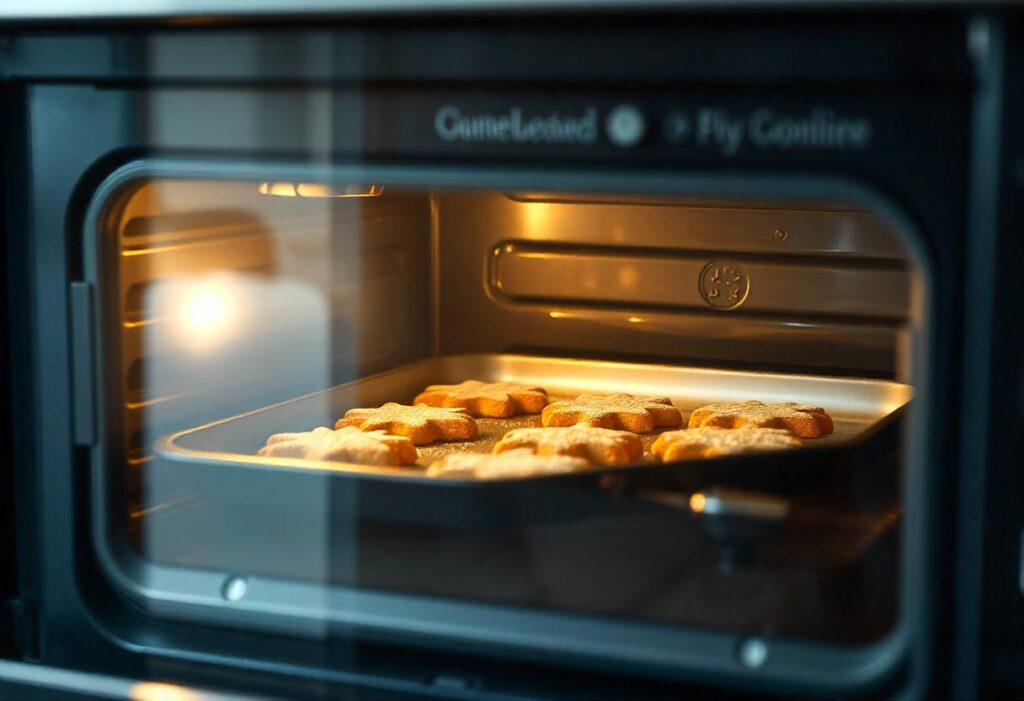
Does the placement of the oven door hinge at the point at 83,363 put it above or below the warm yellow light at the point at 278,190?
below

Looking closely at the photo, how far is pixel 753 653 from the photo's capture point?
1.08 metres

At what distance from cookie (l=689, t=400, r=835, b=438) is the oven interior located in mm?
29

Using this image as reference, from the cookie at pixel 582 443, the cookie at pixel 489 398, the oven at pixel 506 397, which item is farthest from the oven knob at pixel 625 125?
the cookie at pixel 489 398

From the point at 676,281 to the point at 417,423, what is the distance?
1.04ft

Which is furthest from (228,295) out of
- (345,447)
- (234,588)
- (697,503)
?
(697,503)

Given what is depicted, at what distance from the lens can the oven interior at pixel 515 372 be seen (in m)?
1.16

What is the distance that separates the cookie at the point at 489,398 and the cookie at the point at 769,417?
19 centimetres

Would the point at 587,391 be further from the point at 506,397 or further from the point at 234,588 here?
the point at 234,588

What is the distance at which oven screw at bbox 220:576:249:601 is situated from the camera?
1.24 m

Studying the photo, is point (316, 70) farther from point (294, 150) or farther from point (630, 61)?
point (630, 61)

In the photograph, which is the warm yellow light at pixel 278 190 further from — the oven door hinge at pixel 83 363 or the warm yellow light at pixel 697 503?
the warm yellow light at pixel 697 503

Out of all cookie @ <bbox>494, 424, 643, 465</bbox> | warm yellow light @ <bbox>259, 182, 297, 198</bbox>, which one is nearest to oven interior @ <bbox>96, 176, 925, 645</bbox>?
warm yellow light @ <bbox>259, 182, 297, 198</bbox>

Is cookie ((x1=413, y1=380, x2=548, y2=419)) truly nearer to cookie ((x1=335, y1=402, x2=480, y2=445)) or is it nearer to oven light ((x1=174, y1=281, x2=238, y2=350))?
cookie ((x1=335, y1=402, x2=480, y2=445))

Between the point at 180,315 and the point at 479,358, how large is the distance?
440 mm
